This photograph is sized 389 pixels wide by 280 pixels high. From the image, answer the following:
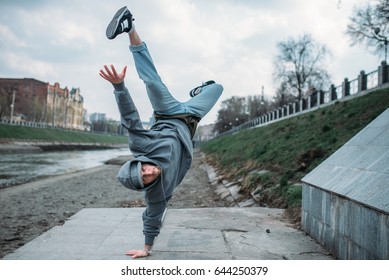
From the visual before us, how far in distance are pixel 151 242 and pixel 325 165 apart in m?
2.18

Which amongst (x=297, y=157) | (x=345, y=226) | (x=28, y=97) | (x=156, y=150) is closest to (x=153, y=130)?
(x=156, y=150)

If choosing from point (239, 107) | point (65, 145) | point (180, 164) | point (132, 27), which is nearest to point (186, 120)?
point (180, 164)

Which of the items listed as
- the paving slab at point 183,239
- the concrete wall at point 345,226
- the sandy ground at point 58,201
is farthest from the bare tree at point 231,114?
the concrete wall at point 345,226

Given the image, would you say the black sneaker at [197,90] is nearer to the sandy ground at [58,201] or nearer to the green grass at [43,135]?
the sandy ground at [58,201]

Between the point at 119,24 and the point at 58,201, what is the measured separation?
25.2 ft

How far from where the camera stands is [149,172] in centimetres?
251

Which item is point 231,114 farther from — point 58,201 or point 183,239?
point 183,239

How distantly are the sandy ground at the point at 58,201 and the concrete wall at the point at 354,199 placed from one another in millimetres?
3868

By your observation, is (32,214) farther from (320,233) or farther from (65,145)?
(65,145)

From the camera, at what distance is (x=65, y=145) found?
43062 millimetres

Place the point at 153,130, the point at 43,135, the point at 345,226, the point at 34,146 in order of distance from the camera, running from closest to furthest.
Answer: the point at 153,130, the point at 345,226, the point at 34,146, the point at 43,135

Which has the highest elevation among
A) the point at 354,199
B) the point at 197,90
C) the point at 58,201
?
the point at 197,90

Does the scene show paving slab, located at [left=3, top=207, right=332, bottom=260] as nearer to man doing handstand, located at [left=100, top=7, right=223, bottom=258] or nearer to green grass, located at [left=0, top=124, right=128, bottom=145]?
man doing handstand, located at [left=100, top=7, right=223, bottom=258]

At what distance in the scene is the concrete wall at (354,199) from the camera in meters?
2.39
